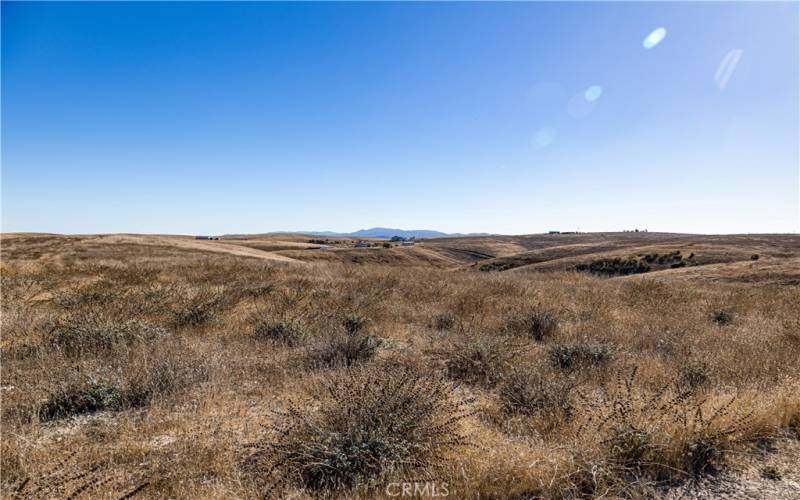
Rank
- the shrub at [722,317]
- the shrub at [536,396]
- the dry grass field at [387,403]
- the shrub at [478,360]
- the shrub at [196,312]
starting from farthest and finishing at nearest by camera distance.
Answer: the shrub at [722,317] → the shrub at [196,312] → the shrub at [478,360] → the shrub at [536,396] → the dry grass field at [387,403]

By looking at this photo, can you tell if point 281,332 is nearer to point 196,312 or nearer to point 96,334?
point 196,312

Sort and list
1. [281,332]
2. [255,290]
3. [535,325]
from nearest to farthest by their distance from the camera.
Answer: [281,332] < [535,325] < [255,290]

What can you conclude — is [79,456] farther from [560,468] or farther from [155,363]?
[560,468]

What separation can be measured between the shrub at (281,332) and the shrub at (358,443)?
3.20 meters

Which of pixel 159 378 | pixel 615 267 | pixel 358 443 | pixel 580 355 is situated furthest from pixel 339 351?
pixel 615 267

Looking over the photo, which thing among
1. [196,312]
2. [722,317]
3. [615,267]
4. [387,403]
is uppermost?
[387,403]

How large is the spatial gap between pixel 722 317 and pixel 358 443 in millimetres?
10881

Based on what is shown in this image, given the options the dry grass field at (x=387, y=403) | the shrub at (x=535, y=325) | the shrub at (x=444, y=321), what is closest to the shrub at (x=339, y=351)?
the dry grass field at (x=387, y=403)

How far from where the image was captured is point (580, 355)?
19.6 ft

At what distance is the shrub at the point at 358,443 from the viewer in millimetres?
2980

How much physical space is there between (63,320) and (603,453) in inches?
375

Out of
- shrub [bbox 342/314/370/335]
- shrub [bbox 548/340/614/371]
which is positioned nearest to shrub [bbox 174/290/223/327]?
shrub [bbox 342/314/370/335]

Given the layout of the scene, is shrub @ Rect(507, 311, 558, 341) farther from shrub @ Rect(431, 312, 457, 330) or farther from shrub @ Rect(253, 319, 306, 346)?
shrub @ Rect(253, 319, 306, 346)

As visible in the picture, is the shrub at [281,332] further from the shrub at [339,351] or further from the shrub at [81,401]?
the shrub at [81,401]
